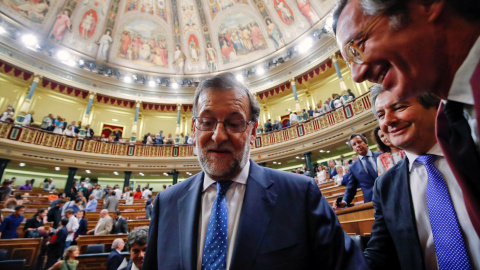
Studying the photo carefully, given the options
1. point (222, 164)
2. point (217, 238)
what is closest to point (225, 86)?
point (222, 164)

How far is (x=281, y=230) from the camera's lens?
3.30ft

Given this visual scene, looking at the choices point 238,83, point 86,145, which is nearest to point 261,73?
point 86,145

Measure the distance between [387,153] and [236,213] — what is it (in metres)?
2.40

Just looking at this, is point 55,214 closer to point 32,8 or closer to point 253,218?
point 253,218

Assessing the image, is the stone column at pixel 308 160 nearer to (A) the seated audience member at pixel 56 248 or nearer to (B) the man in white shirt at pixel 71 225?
(B) the man in white shirt at pixel 71 225

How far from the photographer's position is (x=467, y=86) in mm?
552

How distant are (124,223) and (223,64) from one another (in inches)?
588

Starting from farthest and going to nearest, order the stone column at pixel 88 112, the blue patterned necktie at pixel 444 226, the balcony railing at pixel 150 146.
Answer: the stone column at pixel 88 112 → the balcony railing at pixel 150 146 → the blue patterned necktie at pixel 444 226

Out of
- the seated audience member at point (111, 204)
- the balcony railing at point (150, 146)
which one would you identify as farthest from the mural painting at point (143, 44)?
the seated audience member at point (111, 204)

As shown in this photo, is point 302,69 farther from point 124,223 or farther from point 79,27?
point 79,27

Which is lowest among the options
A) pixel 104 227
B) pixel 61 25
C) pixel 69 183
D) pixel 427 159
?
pixel 104 227

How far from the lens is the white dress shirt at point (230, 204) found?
41.8 inches

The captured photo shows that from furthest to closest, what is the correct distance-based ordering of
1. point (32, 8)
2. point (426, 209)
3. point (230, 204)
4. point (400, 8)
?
point (32, 8), point (230, 204), point (426, 209), point (400, 8)

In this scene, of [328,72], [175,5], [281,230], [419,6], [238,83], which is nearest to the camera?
[419,6]
